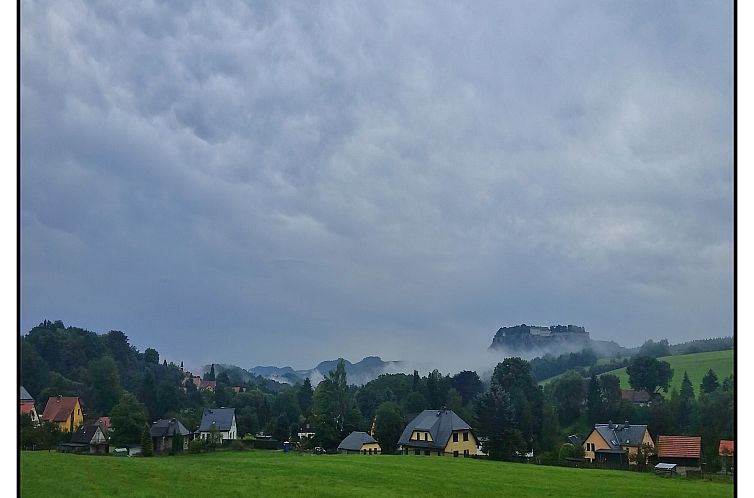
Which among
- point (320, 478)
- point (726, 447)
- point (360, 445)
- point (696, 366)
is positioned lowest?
point (320, 478)

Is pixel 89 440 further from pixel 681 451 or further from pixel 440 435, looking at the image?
pixel 681 451

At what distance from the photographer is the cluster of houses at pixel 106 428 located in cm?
861

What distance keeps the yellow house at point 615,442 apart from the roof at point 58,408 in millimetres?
6630

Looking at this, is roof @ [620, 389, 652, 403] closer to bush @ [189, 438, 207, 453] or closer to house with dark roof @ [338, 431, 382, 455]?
house with dark roof @ [338, 431, 382, 455]

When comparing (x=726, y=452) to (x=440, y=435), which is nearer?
(x=726, y=452)

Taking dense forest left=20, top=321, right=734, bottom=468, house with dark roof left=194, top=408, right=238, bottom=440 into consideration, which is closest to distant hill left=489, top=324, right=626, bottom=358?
dense forest left=20, top=321, right=734, bottom=468

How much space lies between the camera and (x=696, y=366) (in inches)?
322

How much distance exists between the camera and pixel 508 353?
8.84 metres

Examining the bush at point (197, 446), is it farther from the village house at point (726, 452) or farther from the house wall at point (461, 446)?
the village house at point (726, 452)

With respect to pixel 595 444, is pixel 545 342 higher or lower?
higher

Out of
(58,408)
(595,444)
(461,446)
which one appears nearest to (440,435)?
(461,446)

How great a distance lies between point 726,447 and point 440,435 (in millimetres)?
3392
